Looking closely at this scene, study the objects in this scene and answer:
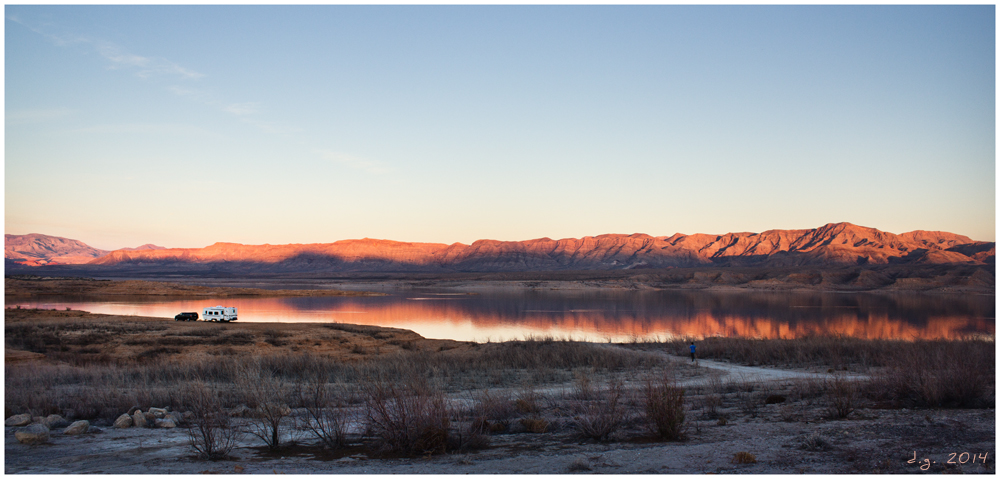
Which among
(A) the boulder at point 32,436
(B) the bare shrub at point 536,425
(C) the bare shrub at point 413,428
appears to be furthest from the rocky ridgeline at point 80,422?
(B) the bare shrub at point 536,425

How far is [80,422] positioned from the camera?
23.1 feet

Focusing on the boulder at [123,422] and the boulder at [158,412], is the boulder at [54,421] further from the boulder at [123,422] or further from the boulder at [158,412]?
the boulder at [158,412]

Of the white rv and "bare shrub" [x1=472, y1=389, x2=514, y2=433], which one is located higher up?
"bare shrub" [x1=472, y1=389, x2=514, y2=433]

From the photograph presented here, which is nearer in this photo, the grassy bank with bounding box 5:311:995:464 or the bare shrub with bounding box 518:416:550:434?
the grassy bank with bounding box 5:311:995:464

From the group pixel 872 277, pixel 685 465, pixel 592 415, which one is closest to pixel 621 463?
pixel 685 465

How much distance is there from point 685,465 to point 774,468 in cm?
74

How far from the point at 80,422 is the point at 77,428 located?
0.28 feet

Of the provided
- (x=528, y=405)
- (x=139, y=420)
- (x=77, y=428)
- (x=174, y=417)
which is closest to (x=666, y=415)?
(x=528, y=405)

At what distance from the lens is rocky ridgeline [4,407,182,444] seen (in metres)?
6.91

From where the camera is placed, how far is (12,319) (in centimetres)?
2961

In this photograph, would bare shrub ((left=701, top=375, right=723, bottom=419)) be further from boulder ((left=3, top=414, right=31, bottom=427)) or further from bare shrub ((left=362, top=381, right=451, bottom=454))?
boulder ((left=3, top=414, right=31, bottom=427))

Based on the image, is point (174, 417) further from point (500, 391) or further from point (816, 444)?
point (816, 444)

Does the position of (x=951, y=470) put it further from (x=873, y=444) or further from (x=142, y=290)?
(x=142, y=290)

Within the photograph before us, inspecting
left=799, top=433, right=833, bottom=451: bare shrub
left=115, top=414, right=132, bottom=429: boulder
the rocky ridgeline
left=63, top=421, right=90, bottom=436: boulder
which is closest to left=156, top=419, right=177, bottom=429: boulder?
the rocky ridgeline
